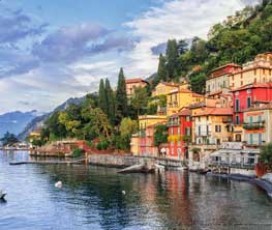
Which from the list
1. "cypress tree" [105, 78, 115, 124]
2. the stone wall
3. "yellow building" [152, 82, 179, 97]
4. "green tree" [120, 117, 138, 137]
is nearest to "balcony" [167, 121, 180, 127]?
the stone wall

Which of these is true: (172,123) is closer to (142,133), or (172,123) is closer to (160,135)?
(160,135)

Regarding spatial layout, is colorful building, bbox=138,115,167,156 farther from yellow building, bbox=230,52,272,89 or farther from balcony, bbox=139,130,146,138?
yellow building, bbox=230,52,272,89

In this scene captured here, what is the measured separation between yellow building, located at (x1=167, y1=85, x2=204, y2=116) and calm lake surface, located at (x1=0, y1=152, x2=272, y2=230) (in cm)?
3714

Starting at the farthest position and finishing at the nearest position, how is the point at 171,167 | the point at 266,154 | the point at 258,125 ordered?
the point at 171,167, the point at 258,125, the point at 266,154

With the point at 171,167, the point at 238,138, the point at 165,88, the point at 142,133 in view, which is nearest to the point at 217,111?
the point at 238,138

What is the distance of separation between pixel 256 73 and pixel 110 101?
4273 cm

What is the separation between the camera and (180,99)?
106500mm

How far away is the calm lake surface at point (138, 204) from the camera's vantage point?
39844mm

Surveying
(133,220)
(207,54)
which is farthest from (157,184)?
(207,54)

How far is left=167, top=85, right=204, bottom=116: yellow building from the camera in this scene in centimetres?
10638

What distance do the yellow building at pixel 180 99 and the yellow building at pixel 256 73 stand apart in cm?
1598

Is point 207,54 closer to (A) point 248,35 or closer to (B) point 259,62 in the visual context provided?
(A) point 248,35

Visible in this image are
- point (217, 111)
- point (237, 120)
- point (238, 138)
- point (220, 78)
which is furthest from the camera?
point (220, 78)

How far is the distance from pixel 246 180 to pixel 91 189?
1786cm
